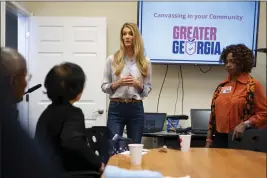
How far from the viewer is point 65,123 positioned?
1071 millimetres

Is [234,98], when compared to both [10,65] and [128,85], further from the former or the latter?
[10,65]

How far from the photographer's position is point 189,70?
3.39 metres

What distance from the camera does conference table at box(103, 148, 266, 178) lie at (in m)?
1.09

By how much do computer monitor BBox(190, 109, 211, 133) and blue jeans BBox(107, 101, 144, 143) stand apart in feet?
3.94

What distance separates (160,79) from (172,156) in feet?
6.57

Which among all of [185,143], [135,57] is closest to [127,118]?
[135,57]

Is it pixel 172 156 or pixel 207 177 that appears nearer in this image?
pixel 207 177

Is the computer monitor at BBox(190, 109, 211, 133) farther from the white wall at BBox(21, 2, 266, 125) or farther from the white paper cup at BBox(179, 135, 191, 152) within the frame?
the white paper cup at BBox(179, 135, 191, 152)

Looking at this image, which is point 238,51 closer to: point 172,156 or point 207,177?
point 172,156

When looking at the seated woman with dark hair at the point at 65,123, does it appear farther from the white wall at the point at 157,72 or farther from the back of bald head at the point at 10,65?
the white wall at the point at 157,72

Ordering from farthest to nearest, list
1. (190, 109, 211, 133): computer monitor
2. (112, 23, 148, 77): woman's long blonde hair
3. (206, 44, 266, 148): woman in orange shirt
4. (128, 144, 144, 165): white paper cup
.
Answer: (190, 109, 211, 133): computer monitor
(112, 23, 148, 77): woman's long blonde hair
(206, 44, 266, 148): woman in orange shirt
(128, 144, 144, 165): white paper cup

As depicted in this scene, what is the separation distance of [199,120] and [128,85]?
146cm

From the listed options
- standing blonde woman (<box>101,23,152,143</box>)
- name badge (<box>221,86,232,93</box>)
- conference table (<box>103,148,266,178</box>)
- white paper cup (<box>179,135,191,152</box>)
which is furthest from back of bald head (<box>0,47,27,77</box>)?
name badge (<box>221,86,232,93</box>)

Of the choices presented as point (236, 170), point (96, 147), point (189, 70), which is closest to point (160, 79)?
point (189, 70)
